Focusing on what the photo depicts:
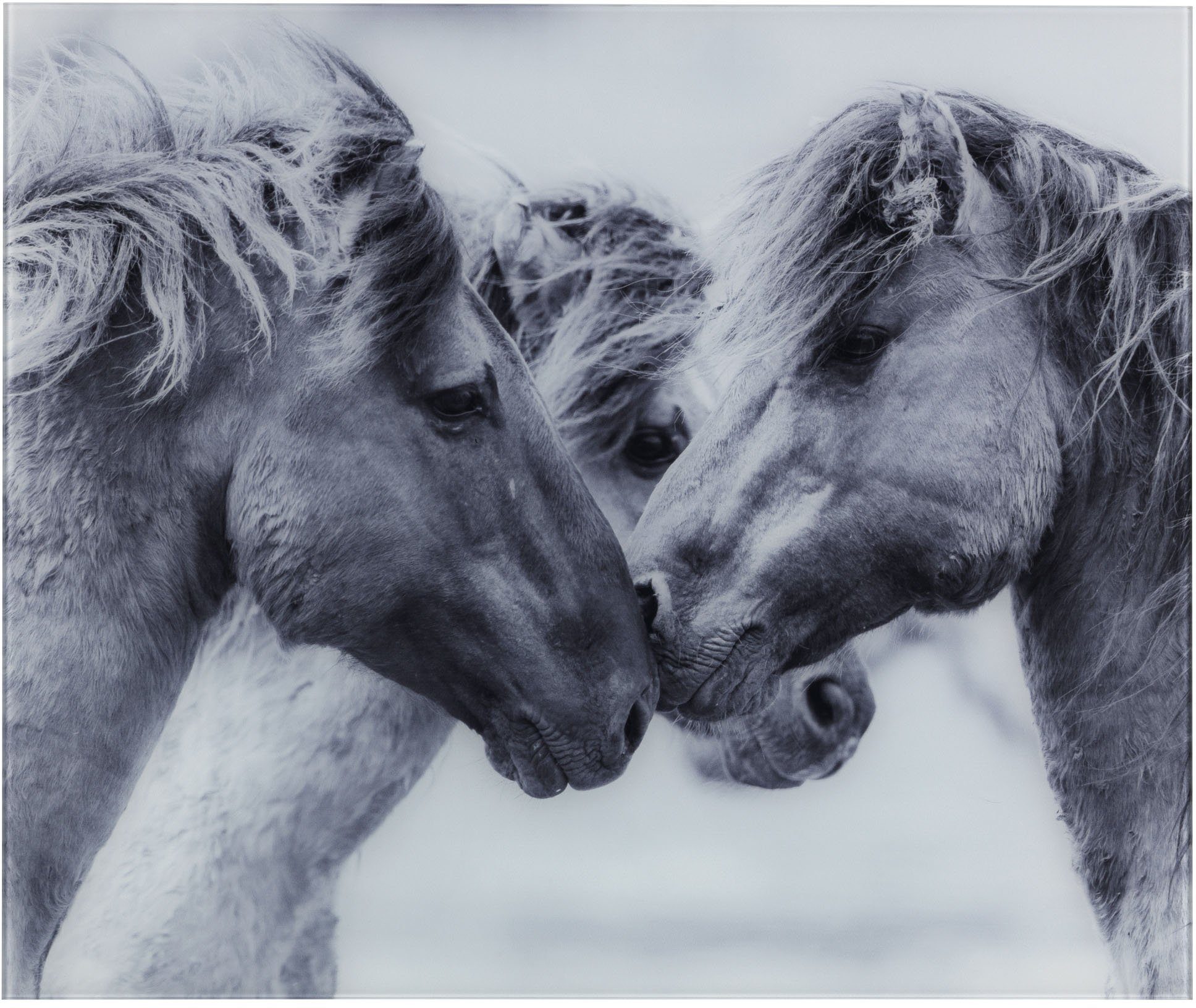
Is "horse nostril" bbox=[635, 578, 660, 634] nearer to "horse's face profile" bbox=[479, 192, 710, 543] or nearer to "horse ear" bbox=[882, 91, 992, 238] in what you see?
"horse's face profile" bbox=[479, 192, 710, 543]

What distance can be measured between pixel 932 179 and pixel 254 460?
854 millimetres

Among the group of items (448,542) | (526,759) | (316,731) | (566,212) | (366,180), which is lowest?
(316,731)

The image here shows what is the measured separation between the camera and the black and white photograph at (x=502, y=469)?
137 cm

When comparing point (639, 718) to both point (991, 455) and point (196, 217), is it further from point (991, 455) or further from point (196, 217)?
point (196, 217)

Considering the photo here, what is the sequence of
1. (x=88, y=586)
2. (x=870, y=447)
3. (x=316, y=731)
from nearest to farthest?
1. (x=88, y=586)
2. (x=870, y=447)
3. (x=316, y=731)

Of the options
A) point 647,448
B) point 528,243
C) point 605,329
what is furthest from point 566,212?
point 647,448

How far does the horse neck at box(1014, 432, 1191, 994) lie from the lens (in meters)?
1.46

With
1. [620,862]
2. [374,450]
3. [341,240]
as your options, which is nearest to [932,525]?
Result: [374,450]

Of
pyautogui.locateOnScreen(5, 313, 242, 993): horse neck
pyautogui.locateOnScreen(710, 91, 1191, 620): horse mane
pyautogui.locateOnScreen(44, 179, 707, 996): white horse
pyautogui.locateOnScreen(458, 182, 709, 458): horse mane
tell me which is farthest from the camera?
pyautogui.locateOnScreen(458, 182, 709, 458): horse mane

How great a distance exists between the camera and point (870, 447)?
1.44 m

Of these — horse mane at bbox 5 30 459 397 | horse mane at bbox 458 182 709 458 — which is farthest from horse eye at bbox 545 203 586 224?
horse mane at bbox 5 30 459 397

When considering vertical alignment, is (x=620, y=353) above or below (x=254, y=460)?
below

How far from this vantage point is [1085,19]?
6.13 ft

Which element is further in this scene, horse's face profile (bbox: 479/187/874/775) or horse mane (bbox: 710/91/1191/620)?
horse's face profile (bbox: 479/187/874/775)
